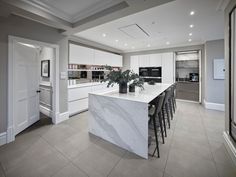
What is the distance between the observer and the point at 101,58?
17.9ft

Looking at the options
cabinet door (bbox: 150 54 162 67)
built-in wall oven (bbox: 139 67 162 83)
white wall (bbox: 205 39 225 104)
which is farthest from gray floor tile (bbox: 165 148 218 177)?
cabinet door (bbox: 150 54 162 67)

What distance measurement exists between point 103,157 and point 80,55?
355 cm

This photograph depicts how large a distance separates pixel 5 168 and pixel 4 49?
2.05m

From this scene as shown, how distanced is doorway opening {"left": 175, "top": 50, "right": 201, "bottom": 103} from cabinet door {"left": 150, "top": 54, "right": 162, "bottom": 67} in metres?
0.79

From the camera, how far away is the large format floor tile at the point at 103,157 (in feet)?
5.54

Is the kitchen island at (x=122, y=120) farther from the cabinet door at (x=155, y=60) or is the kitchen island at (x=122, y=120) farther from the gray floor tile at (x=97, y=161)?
the cabinet door at (x=155, y=60)

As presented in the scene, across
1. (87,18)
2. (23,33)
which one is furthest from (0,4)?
(87,18)

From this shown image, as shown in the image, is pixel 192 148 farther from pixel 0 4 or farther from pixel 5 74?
pixel 0 4

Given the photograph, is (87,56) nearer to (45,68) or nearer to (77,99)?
Result: (45,68)

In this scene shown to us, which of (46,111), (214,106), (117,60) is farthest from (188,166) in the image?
(117,60)

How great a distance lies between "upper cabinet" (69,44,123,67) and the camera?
4.20m

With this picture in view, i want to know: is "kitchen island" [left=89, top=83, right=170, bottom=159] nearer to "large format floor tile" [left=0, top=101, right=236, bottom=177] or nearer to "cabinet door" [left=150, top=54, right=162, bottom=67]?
"large format floor tile" [left=0, top=101, right=236, bottom=177]

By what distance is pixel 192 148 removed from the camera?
7.24 ft

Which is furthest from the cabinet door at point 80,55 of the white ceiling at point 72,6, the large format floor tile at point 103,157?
the large format floor tile at point 103,157
